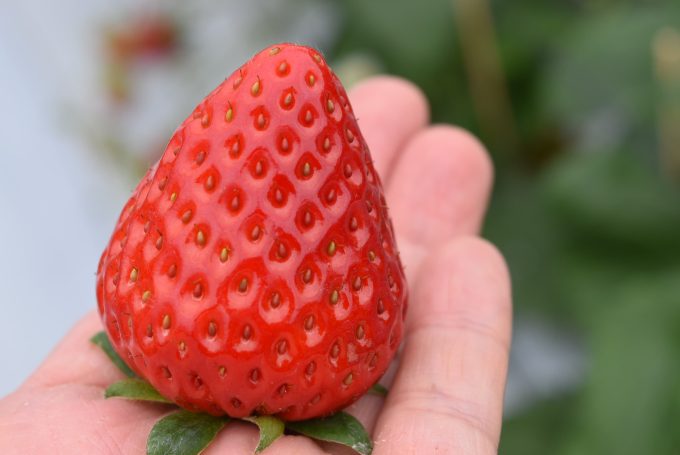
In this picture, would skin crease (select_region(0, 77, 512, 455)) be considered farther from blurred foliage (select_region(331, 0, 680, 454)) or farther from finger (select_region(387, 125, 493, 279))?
blurred foliage (select_region(331, 0, 680, 454))

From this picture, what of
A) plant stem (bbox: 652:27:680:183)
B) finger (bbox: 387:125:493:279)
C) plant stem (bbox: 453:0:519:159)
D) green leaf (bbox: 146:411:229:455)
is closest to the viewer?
green leaf (bbox: 146:411:229:455)

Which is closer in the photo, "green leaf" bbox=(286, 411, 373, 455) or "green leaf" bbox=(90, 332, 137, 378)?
"green leaf" bbox=(286, 411, 373, 455)

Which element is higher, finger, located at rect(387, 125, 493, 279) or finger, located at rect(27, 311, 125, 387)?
finger, located at rect(387, 125, 493, 279)

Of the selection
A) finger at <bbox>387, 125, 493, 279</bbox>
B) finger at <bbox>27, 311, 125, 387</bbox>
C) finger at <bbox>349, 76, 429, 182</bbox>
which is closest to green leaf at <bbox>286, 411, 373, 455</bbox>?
finger at <bbox>27, 311, 125, 387</bbox>

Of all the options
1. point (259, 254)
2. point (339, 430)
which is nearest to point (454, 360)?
point (339, 430)

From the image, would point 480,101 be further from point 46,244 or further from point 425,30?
point 46,244

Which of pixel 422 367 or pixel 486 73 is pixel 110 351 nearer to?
pixel 422 367

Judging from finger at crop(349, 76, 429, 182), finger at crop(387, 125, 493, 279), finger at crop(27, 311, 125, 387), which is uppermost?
finger at crop(349, 76, 429, 182)
